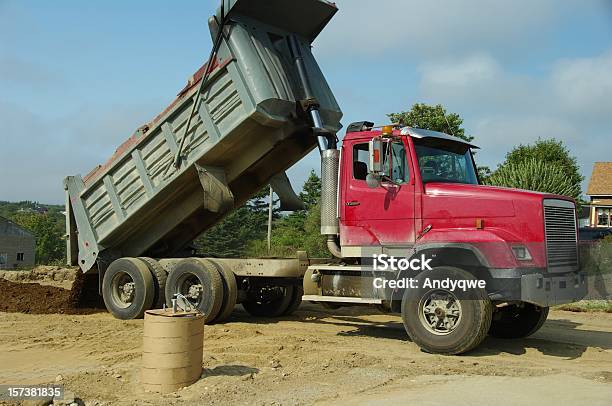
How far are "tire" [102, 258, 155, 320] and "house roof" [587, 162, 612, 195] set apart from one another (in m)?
37.1

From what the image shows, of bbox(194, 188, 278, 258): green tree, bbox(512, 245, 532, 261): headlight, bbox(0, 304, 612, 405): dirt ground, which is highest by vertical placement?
bbox(194, 188, 278, 258): green tree

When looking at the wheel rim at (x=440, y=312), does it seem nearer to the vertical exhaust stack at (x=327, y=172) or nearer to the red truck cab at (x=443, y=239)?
the red truck cab at (x=443, y=239)

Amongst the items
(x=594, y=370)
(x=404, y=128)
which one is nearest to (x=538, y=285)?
(x=594, y=370)

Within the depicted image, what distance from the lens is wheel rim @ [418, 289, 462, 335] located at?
6.83m

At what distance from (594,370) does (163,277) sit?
20.8 feet

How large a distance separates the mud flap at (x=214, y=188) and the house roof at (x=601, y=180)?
120 feet

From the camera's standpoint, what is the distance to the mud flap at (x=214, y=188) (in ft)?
29.0

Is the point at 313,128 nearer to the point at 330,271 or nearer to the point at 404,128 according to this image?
the point at 404,128

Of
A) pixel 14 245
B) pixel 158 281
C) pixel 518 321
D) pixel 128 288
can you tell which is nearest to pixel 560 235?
pixel 518 321

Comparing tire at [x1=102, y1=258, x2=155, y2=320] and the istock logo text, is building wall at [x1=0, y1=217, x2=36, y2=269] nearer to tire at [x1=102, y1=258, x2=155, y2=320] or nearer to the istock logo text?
tire at [x1=102, y1=258, x2=155, y2=320]

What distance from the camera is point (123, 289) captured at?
10031mm

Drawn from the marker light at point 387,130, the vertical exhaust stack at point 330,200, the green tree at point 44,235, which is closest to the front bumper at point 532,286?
the marker light at point 387,130

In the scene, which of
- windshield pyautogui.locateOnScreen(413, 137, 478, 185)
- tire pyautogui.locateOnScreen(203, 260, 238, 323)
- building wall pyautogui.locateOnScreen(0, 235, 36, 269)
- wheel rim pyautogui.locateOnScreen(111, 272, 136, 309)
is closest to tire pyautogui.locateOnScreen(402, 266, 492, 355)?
windshield pyautogui.locateOnScreen(413, 137, 478, 185)

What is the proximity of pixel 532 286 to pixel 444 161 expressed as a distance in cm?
206
